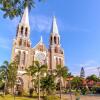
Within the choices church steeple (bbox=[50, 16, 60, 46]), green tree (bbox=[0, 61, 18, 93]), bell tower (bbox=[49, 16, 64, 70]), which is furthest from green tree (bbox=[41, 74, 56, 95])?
church steeple (bbox=[50, 16, 60, 46])

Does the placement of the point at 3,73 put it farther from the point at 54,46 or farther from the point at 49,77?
the point at 54,46

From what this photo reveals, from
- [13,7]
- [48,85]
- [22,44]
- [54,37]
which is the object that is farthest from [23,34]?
[13,7]

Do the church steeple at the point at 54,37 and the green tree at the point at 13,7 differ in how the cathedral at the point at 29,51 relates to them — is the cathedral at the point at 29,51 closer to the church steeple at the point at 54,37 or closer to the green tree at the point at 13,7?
the church steeple at the point at 54,37

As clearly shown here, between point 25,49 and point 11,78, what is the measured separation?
1105 inches

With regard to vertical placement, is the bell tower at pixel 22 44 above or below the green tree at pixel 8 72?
above

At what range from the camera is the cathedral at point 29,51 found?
83.0 m

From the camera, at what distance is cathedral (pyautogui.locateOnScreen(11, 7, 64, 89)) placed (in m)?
83.0

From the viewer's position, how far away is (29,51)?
288 feet

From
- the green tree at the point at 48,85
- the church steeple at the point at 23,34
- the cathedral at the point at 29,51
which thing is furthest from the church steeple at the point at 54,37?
the green tree at the point at 48,85

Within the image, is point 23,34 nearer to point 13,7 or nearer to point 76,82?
point 76,82

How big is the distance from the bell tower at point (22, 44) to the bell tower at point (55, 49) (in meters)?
12.4

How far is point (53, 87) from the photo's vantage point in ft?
195

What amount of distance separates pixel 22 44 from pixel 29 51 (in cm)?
467

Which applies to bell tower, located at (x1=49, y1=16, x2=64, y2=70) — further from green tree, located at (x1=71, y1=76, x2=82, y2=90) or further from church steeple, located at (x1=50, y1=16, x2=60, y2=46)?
green tree, located at (x1=71, y1=76, x2=82, y2=90)
